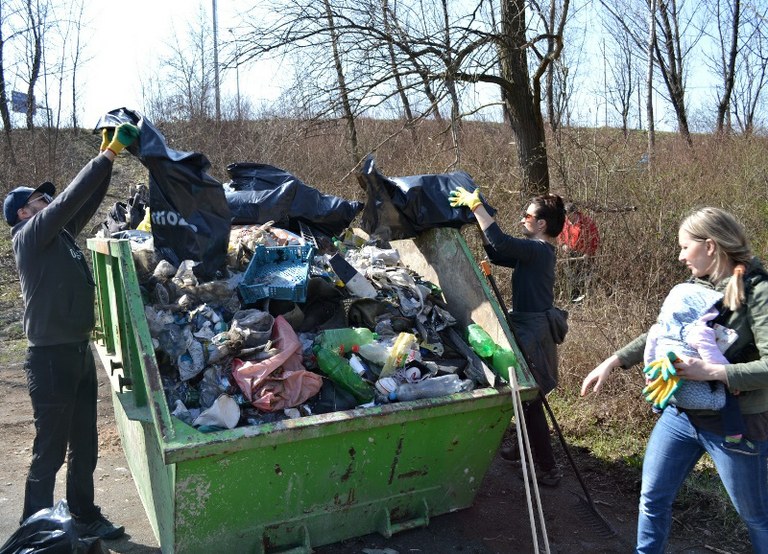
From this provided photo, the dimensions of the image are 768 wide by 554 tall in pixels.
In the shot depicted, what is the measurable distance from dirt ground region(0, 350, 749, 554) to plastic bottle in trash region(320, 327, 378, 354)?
907mm

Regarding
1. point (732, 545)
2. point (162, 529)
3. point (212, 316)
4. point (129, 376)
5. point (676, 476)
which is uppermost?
point (212, 316)

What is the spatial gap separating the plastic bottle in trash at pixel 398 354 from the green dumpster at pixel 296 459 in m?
0.27

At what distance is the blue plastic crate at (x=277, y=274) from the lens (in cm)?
310

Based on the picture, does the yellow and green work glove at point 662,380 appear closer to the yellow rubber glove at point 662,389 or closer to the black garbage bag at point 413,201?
the yellow rubber glove at point 662,389

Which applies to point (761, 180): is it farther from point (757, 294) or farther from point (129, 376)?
point (129, 376)

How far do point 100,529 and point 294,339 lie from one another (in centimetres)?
138

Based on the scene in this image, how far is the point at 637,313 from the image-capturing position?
4.94 m

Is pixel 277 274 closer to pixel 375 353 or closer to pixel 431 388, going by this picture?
pixel 375 353

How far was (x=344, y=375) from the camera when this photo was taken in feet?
9.20

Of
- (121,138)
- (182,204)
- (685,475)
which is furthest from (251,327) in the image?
(685,475)

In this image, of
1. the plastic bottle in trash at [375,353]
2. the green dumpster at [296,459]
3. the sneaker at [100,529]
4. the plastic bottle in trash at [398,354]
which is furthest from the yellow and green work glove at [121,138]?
the sneaker at [100,529]

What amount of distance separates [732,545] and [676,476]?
3.59ft

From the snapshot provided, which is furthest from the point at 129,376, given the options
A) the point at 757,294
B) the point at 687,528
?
the point at 687,528

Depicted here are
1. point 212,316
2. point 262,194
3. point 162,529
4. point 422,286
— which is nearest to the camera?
point 162,529
